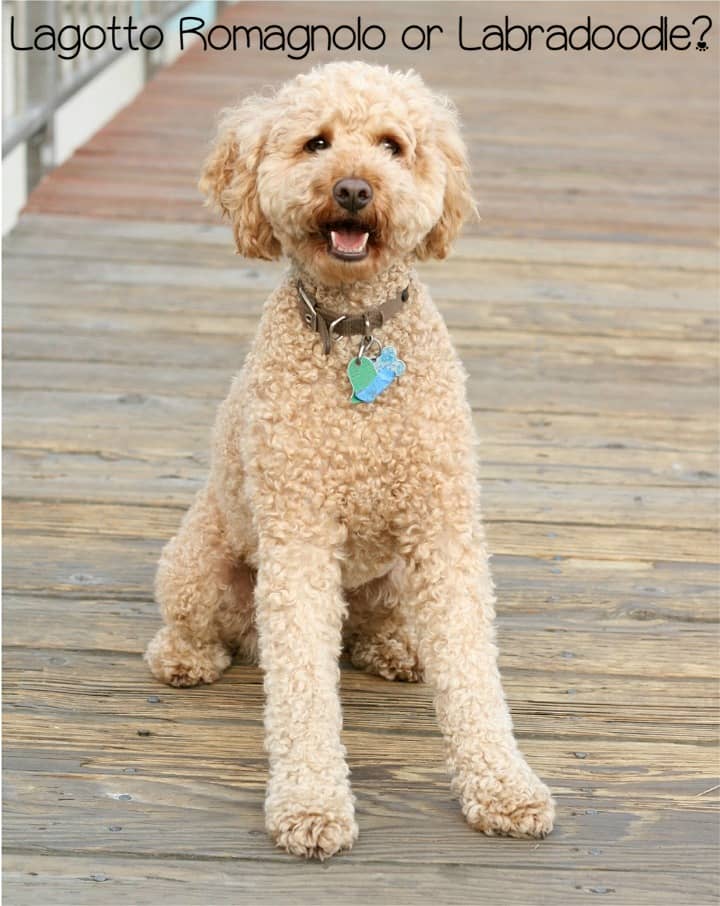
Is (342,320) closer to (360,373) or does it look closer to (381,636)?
(360,373)

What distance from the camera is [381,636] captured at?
2518mm

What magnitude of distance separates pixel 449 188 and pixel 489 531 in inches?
42.8

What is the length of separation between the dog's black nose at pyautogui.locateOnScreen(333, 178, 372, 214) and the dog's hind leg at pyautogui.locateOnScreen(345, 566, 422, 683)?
0.75m

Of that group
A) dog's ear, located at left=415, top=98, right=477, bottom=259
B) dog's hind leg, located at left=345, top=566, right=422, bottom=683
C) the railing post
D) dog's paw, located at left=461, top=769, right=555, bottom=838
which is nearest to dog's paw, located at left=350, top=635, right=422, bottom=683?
dog's hind leg, located at left=345, top=566, right=422, bottom=683

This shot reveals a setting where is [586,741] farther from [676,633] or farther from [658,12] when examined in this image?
[658,12]

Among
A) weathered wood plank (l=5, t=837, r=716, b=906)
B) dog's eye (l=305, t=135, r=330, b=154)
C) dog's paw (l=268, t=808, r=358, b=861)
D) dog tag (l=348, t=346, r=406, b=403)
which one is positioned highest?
dog's eye (l=305, t=135, r=330, b=154)

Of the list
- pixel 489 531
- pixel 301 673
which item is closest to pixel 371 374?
pixel 301 673

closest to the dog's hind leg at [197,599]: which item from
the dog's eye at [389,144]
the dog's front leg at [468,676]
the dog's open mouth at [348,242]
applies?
the dog's front leg at [468,676]

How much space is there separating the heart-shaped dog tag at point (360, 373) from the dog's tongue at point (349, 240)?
0.68 ft

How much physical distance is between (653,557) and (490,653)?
0.90 m

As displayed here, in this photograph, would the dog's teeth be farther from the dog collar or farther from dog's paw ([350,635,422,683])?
dog's paw ([350,635,422,683])

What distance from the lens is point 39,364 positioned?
3.85 m

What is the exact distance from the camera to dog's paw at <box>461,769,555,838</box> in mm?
2080

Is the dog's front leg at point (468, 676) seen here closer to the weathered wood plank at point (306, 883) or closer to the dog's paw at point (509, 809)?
the dog's paw at point (509, 809)
